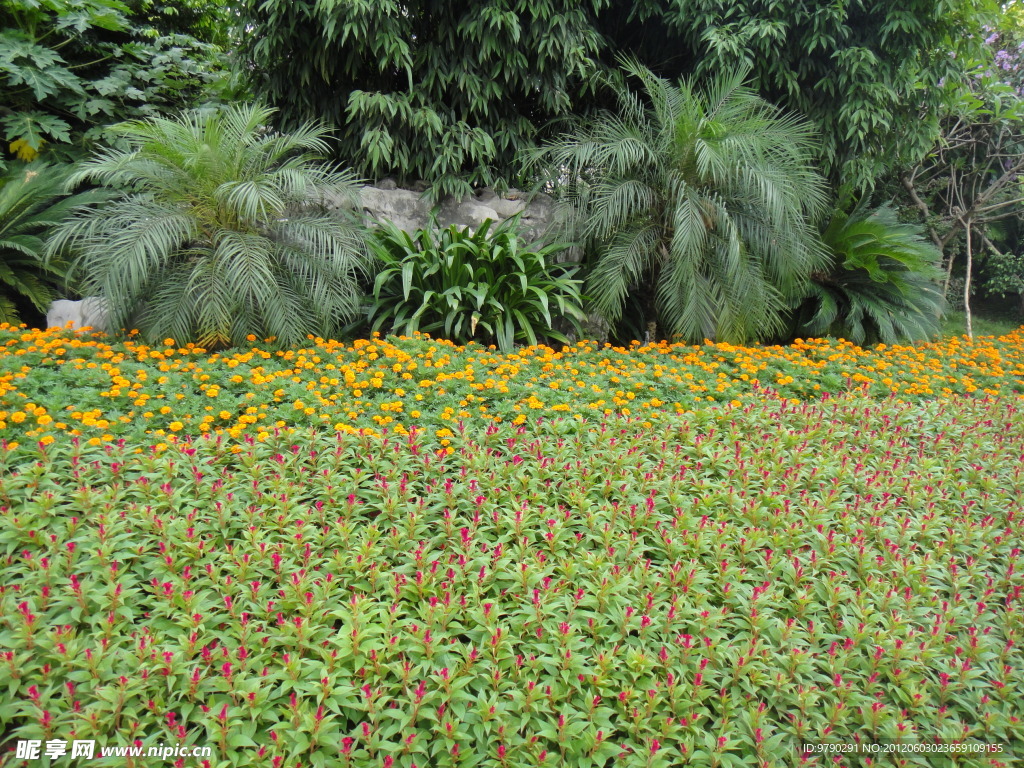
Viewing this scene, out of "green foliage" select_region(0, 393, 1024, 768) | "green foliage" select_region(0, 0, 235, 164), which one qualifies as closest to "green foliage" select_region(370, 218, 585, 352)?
"green foliage" select_region(0, 393, 1024, 768)

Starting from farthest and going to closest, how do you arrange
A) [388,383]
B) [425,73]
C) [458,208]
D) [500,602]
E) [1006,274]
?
[1006,274]
[458,208]
[425,73]
[388,383]
[500,602]

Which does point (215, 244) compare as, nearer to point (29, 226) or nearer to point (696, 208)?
point (29, 226)

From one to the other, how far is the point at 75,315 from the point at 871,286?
6588mm

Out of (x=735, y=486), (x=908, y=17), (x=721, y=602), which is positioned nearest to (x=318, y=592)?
(x=721, y=602)

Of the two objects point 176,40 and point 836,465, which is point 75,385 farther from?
point 176,40

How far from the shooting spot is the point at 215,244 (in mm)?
4141

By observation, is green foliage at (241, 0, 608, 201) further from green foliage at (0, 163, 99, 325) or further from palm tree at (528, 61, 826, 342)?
green foliage at (0, 163, 99, 325)

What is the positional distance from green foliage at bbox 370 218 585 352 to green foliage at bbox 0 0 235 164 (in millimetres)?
2662

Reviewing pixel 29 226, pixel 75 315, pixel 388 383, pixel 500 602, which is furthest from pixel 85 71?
pixel 500 602

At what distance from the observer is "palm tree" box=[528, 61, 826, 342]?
4.70m

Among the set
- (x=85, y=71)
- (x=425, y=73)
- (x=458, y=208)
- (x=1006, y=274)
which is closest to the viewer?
(x=425, y=73)

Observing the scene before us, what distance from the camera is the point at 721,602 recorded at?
2154 mm

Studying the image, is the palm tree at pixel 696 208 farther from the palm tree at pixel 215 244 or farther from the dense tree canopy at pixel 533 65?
the palm tree at pixel 215 244

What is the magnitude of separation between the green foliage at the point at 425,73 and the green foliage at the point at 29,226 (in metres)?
1.77
